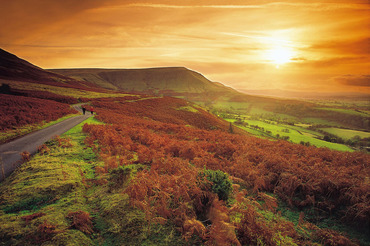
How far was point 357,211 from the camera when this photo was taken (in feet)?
19.1

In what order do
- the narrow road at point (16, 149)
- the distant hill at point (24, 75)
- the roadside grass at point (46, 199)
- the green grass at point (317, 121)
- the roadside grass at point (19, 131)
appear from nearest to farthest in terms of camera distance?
the roadside grass at point (46, 199) → the narrow road at point (16, 149) → the roadside grass at point (19, 131) → the distant hill at point (24, 75) → the green grass at point (317, 121)

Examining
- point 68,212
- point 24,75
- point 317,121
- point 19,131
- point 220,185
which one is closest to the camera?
point 68,212

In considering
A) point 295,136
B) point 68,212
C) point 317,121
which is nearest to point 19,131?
point 68,212

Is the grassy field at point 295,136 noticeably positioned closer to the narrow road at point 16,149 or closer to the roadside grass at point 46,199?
the roadside grass at point 46,199

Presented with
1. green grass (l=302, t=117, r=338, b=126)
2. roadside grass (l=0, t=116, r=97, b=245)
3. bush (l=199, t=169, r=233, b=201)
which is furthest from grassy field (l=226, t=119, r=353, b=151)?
green grass (l=302, t=117, r=338, b=126)

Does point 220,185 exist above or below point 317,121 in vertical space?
above

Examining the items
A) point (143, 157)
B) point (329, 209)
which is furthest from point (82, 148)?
point (329, 209)

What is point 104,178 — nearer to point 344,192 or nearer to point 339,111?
point 344,192

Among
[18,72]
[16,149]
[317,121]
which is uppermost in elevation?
[18,72]

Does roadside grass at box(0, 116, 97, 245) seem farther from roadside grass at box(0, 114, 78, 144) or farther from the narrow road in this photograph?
roadside grass at box(0, 114, 78, 144)

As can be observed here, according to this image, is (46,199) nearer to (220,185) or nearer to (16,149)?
(220,185)

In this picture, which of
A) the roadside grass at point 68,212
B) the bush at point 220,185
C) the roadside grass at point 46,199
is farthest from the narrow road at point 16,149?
the bush at point 220,185

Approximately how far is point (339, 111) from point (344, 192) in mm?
161281

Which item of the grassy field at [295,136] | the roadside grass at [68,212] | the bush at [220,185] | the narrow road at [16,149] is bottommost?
the grassy field at [295,136]
